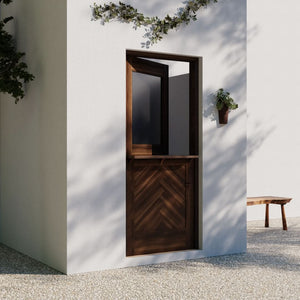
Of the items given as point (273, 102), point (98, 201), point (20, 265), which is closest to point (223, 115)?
point (98, 201)

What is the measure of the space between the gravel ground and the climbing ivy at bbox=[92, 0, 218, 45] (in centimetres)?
251

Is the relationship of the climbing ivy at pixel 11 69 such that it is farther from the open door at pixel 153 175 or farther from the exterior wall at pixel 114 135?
the open door at pixel 153 175

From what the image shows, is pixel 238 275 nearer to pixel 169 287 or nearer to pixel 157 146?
pixel 169 287

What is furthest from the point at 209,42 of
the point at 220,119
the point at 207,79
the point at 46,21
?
the point at 46,21

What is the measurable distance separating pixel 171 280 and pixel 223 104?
7.29 feet

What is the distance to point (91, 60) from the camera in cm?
566

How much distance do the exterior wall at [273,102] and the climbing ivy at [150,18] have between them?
3.72 meters

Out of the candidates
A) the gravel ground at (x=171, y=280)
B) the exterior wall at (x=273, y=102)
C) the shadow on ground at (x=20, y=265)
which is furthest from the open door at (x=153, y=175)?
the exterior wall at (x=273, y=102)

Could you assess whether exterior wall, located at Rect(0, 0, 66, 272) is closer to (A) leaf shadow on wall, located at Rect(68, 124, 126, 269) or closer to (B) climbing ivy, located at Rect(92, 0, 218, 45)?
(A) leaf shadow on wall, located at Rect(68, 124, 126, 269)

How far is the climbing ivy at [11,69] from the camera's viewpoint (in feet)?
20.4

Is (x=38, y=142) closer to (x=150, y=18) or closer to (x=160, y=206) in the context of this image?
(x=160, y=206)

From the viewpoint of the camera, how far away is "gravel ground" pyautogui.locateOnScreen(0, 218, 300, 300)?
4.78 m

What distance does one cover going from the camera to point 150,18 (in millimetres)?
6016

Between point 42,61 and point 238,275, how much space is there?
3093mm
